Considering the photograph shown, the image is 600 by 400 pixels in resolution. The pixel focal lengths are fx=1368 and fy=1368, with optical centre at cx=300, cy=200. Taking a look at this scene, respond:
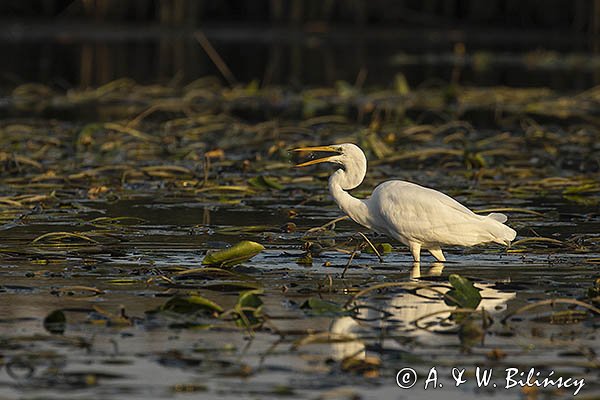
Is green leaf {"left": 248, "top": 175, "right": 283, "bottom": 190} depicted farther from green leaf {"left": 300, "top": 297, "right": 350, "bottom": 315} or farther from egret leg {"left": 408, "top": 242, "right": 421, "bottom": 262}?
green leaf {"left": 300, "top": 297, "right": 350, "bottom": 315}

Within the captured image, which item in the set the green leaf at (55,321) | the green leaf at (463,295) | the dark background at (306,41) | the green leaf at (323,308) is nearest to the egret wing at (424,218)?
the green leaf at (463,295)

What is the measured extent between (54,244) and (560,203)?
439 centimetres

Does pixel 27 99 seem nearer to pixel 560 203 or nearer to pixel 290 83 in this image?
pixel 290 83

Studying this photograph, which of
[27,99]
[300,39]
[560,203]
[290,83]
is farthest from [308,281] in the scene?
[300,39]

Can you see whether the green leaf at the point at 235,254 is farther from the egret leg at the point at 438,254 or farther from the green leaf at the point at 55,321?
the green leaf at the point at 55,321

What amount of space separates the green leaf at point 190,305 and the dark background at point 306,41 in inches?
694

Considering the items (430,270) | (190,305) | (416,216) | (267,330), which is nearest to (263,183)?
(430,270)

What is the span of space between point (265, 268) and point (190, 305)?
1559 mm

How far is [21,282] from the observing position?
7.75 m

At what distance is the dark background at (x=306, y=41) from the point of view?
26969 millimetres

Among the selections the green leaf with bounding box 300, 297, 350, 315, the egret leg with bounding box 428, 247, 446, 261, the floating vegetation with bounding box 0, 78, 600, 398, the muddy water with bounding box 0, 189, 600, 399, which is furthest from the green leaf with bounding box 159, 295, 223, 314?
the egret leg with bounding box 428, 247, 446, 261

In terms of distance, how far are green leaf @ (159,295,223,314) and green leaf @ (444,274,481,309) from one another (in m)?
1.21

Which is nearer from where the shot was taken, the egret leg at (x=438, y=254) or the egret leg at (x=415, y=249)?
the egret leg at (x=415, y=249)

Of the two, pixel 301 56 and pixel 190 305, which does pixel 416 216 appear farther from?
pixel 301 56
